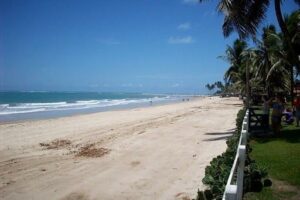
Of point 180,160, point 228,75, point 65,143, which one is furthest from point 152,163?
point 228,75

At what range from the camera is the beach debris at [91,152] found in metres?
11.6

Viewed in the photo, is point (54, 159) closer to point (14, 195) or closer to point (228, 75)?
point (14, 195)

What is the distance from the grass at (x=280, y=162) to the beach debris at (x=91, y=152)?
4.77 meters

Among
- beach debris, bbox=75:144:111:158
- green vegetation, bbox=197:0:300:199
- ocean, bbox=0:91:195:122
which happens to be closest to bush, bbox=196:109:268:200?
green vegetation, bbox=197:0:300:199

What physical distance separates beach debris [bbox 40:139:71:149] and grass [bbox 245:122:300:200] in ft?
22.7

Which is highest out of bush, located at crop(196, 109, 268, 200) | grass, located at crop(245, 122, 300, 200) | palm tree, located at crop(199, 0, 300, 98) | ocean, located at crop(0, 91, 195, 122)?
A: palm tree, located at crop(199, 0, 300, 98)

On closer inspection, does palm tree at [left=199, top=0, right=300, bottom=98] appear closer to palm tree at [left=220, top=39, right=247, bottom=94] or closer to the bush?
the bush

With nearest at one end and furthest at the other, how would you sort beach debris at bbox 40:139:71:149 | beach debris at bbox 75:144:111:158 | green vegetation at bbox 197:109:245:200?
green vegetation at bbox 197:109:245:200, beach debris at bbox 75:144:111:158, beach debris at bbox 40:139:71:149

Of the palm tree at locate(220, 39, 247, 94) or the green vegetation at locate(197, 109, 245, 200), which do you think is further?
the palm tree at locate(220, 39, 247, 94)

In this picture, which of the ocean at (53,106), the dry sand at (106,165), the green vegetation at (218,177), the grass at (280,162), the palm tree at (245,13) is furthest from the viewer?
the ocean at (53,106)

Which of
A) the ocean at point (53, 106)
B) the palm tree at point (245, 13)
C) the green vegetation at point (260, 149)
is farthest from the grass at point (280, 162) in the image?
the ocean at point (53, 106)

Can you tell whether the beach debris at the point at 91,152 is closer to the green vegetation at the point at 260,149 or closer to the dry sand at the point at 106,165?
the dry sand at the point at 106,165

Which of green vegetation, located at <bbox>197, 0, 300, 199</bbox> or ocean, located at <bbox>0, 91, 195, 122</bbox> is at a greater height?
green vegetation, located at <bbox>197, 0, 300, 199</bbox>

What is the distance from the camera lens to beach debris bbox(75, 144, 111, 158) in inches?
456
